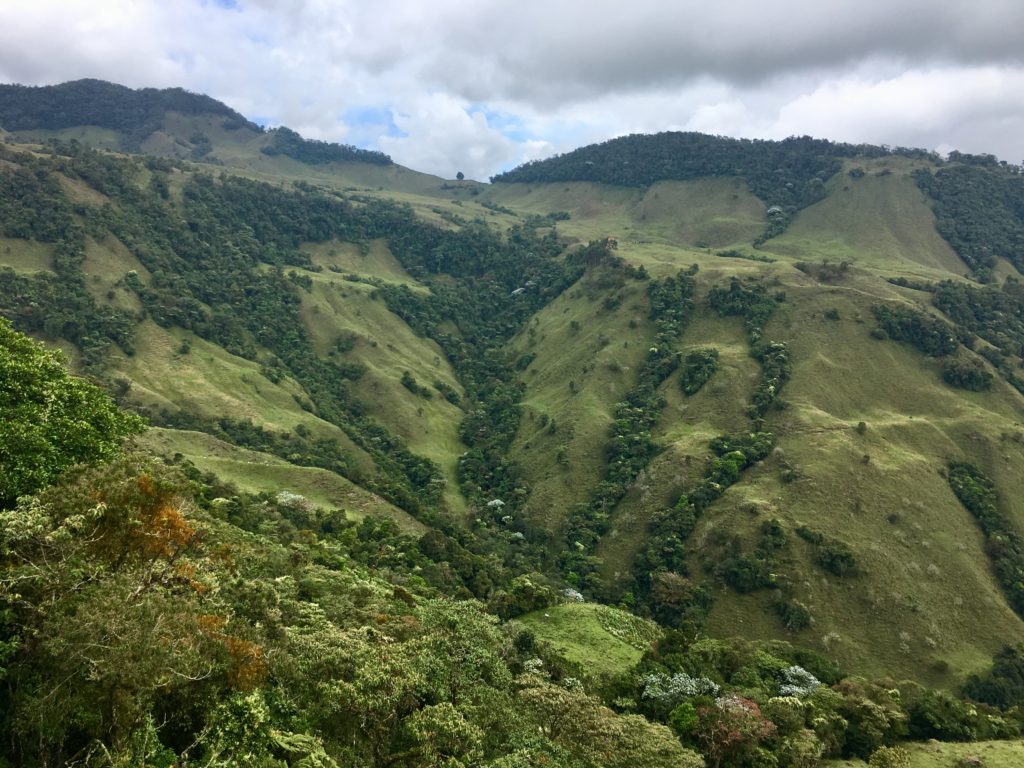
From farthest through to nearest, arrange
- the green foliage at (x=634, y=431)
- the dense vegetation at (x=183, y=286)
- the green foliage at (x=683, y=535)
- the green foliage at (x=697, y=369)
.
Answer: the green foliage at (x=697, y=369)
the dense vegetation at (x=183, y=286)
the green foliage at (x=634, y=431)
the green foliage at (x=683, y=535)

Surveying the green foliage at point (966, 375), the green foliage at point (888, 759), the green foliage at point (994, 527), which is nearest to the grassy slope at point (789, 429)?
the green foliage at point (994, 527)

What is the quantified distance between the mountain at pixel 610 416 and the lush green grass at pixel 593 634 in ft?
1.24

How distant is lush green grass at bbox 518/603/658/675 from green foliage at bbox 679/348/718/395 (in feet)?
237

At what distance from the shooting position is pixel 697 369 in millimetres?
129000

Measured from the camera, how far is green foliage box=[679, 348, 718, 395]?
12626cm

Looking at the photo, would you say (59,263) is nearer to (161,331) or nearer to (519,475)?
(161,331)

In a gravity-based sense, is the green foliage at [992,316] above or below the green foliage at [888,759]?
above

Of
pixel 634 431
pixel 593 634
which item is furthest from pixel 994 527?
pixel 593 634

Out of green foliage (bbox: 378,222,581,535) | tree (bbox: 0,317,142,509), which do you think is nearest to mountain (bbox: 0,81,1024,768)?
green foliage (bbox: 378,222,581,535)

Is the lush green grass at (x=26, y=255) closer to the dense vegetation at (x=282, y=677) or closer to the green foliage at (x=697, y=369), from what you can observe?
the dense vegetation at (x=282, y=677)

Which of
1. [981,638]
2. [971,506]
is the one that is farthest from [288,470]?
[971,506]

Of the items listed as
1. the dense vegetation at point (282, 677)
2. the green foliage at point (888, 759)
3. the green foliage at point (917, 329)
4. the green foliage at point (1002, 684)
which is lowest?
the green foliage at point (1002, 684)

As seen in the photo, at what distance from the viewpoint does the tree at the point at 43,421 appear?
90.5ft

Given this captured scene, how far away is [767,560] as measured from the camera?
8462cm
